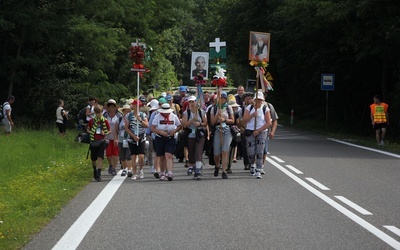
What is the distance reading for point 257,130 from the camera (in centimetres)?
1652

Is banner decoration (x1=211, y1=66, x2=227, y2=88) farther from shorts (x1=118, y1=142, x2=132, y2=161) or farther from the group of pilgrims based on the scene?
shorts (x1=118, y1=142, x2=132, y2=161)

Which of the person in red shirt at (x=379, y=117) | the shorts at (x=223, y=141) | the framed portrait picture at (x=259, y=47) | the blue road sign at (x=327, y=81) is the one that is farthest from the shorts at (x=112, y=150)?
the blue road sign at (x=327, y=81)

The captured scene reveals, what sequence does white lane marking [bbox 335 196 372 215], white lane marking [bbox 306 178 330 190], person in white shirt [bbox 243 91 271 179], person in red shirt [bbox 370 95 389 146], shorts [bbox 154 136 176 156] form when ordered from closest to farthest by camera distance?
1. white lane marking [bbox 335 196 372 215]
2. white lane marking [bbox 306 178 330 190]
3. shorts [bbox 154 136 176 156]
4. person in white shirt [bbox 243 91 271 179]
5. person in red shirt [bbox 370 95 389 146]

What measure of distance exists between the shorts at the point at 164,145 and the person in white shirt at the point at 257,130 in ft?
5.03

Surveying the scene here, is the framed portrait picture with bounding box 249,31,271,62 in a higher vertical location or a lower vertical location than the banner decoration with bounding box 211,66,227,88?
higher

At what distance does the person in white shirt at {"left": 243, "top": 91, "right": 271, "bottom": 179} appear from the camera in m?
16.5

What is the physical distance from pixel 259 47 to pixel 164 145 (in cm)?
380

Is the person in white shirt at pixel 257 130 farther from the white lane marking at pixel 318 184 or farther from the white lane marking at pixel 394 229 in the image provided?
the white lane marking at pixel 394 229

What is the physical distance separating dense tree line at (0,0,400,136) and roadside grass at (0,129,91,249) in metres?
9.83

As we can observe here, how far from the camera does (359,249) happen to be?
333 inches

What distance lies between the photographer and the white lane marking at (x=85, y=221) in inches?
344

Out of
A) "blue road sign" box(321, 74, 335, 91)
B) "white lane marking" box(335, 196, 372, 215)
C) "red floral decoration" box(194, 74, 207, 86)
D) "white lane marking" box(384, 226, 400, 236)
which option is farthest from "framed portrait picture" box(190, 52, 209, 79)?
"blue road sign" box(321, 74, 335, 91)

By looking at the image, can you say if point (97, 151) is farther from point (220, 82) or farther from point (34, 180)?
point (220, 82)

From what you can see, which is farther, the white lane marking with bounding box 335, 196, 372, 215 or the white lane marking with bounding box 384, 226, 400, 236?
the white lane marking with bounding box 335, 196, 372, 215
